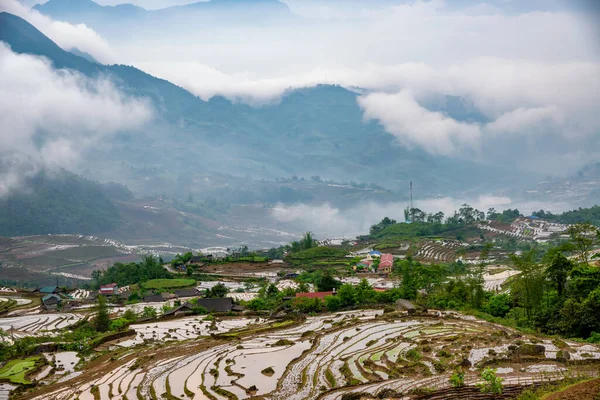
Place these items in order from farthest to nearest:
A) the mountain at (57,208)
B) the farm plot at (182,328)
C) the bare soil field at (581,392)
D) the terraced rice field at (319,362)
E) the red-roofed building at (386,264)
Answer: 1. the mountain at (57,208)
2. the red-roofed building at (386,264)
3. the farm plot at (182,328)
4. the terraced rice field at (319,362)
5. the bare soil field at (581,392)

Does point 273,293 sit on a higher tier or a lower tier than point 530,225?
lower

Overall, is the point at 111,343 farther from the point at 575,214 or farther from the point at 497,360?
the point at 575,214

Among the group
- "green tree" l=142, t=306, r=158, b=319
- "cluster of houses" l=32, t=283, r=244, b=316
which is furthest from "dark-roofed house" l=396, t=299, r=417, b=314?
"green tree" l=142, t=306, r=158, b=319

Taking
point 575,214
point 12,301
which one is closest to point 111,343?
point 12,301

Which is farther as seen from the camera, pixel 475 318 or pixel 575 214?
pixel 575 214

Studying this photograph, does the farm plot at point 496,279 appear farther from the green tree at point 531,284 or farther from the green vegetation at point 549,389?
the green vegetation at point 549,389

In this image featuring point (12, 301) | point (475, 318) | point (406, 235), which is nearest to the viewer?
point (475, 318)

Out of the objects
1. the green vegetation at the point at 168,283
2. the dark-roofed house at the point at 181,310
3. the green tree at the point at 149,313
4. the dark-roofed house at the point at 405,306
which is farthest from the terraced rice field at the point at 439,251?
the green tree at the point at 149,313
